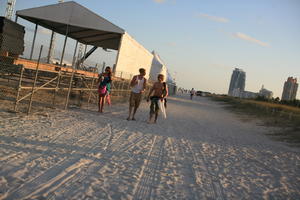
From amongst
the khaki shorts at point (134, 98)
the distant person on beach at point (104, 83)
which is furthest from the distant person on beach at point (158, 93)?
the distant person on beach at point (104, 83)

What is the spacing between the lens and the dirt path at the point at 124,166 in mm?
3660

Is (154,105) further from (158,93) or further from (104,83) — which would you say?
(104,83)

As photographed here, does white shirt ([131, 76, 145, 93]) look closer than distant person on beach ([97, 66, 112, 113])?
Yes

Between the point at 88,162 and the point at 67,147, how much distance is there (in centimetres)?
87

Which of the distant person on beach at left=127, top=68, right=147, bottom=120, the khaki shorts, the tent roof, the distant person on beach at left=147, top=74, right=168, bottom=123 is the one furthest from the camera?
the tent roof

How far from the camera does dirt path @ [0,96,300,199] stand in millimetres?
3660

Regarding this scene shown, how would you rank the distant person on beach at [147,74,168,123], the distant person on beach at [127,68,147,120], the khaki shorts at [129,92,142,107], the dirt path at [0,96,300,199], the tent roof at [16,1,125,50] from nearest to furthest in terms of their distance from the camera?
the dirt path at [0,96,300,199]
the distant person on beach at [127,68,147,120]
the khaki shorts at [129,92,142,107]
the distant person on beach at [147,74,168,123]
the tent roof at [16,1,125,50]

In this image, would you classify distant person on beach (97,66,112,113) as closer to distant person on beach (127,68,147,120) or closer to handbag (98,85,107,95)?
handbag (98,85,107,95)

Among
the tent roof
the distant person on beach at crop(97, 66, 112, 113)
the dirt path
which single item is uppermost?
the tent roof

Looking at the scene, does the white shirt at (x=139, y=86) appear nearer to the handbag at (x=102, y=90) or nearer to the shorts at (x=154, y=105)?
the shorts at (x=154, y=105)

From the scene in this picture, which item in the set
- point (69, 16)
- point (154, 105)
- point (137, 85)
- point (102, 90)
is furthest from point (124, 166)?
point (69, 16)

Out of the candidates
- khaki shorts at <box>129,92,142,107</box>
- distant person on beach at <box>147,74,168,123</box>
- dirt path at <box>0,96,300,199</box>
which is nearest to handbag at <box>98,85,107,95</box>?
khaki shorts at <box>129,92,142,107</box>

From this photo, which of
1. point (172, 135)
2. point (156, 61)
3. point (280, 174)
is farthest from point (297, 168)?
point (156, 61)

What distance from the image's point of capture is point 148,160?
5383 mm
